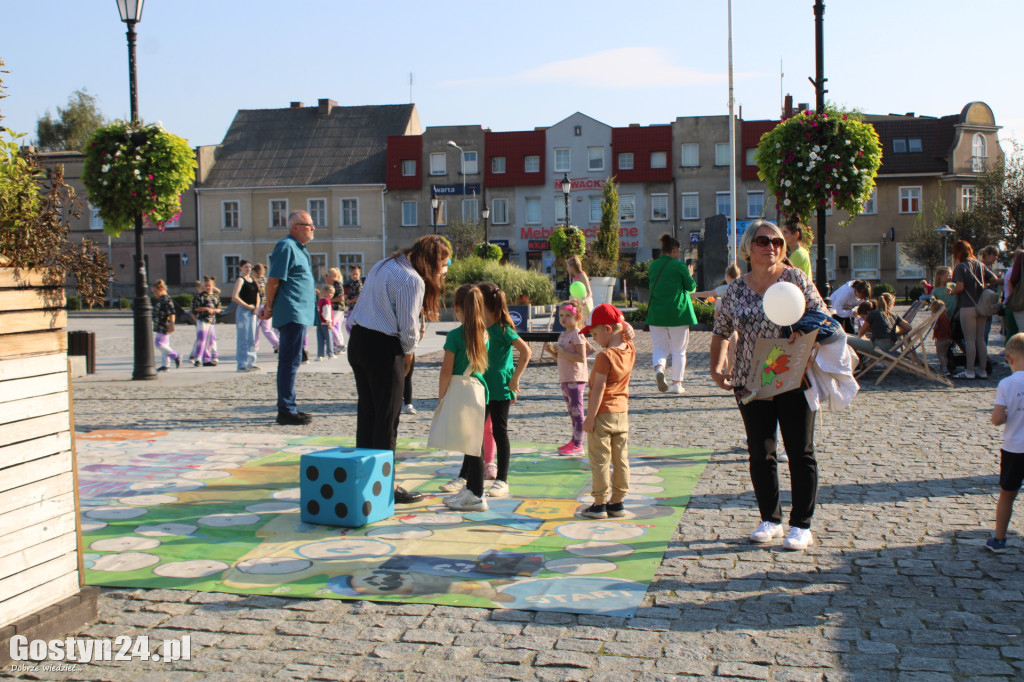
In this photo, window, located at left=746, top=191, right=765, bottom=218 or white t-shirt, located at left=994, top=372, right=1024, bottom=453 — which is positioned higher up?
window, located at left=746, top=191, right=765, bottom=218

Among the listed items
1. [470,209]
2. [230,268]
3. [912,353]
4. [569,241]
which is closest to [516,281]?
[569,241]

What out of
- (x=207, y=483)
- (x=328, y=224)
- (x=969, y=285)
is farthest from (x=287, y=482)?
(x=328, y=224)

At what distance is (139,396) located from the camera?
11961mm

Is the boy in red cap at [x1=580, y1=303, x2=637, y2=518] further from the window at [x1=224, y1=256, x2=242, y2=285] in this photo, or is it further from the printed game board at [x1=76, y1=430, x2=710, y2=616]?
the window at [x1=224, y1=256, x2=242, y2=285]

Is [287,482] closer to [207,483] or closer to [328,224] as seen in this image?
[207,483]

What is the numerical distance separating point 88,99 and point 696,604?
238ft

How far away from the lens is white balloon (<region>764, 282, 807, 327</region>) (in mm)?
4840

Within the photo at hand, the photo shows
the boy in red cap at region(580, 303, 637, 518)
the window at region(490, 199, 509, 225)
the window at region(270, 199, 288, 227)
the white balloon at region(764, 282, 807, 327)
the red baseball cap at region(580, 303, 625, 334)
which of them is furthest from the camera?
the window at region(270, 199, 288, 227)

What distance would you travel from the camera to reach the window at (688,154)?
5453 centimetres

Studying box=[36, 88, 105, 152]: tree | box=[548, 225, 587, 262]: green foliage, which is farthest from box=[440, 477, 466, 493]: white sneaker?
box=[36, 88, 105, 152]: tree

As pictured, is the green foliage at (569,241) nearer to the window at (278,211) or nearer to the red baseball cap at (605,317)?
the red baseball cap at (605,317)

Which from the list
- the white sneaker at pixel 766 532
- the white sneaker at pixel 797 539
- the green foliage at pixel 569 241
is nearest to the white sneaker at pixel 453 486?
the white sneaker at pixel 766 532

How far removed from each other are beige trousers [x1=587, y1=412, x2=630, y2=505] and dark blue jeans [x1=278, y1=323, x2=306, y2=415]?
4.41m

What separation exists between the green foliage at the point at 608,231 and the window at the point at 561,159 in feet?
32.6
